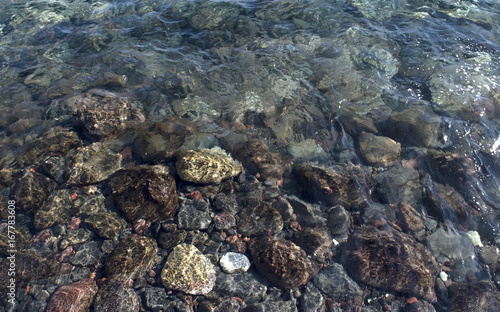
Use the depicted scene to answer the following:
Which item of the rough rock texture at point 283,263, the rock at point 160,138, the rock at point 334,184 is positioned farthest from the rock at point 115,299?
the rock at point 334,184

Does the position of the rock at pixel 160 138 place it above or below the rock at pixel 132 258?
above

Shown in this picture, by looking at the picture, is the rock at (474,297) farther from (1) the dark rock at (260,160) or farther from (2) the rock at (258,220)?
(1) the dark rock at (260,160)

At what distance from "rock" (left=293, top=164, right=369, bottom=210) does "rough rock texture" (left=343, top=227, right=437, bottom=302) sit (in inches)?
29.2

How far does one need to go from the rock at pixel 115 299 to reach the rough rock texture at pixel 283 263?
2004mm

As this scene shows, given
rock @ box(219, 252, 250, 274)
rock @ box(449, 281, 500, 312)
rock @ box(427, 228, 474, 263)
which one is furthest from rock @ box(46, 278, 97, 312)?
rock @ box(427, 228, 474, 263)

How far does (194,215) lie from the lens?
5395mm

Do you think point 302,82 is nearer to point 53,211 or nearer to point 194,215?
point 194,215

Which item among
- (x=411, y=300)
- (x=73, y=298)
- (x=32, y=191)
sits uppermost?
(x=32, y=191)

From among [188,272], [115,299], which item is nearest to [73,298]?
[115,299]

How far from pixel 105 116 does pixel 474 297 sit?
813 cm

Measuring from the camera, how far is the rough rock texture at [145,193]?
17.4 feet

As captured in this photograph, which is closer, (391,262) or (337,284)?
(337,284)

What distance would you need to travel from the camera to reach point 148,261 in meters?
4.74

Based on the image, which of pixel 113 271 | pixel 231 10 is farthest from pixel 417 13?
pixel 113 271
